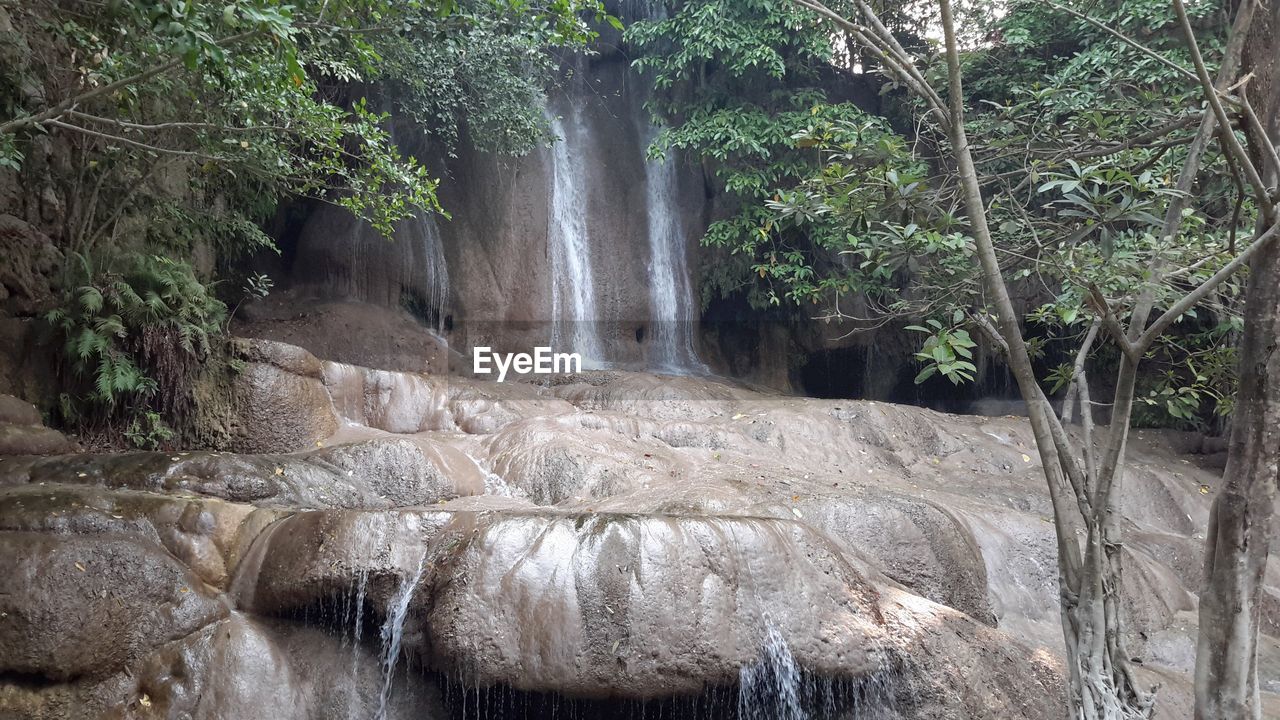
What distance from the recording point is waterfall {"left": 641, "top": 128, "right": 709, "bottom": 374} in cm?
1462

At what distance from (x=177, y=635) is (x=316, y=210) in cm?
957

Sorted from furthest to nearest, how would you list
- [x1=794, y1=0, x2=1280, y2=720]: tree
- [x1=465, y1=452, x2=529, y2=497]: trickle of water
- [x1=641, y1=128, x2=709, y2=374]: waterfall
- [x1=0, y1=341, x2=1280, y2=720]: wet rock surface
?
[x1=641, y1=128, x2=709, y2=374]: waterfall, [x1=465, y1=452, x2=529, y2=497]: trickle of water, [x1=0, y1=341, x2=1280, y2=720]: wet rock surface, [x1=794, y1=0, x2=1280, y2=720]: tree

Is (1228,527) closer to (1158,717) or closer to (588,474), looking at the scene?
(1158,717)

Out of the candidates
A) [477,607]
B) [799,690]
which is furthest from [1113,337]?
[477,607]

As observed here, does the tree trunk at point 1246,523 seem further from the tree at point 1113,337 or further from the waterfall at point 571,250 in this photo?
the waterfall at point 571,250

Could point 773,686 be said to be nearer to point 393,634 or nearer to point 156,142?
point 393,634

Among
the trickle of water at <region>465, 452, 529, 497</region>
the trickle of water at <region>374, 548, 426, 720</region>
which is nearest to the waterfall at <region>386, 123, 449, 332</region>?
the trickle of water at <region>465, 452, 529, 497</region>

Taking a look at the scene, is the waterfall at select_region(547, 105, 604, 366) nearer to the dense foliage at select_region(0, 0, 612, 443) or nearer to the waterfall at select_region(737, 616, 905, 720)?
the dense foliage at select_region(0, 0, 612, 443)

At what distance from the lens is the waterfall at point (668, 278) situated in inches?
575

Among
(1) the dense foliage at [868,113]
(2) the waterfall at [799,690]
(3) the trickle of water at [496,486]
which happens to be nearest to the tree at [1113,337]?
(1) the dense foliage at [868,113]

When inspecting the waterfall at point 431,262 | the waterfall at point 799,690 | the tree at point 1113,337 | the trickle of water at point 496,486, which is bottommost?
the waterfall at point 799,690

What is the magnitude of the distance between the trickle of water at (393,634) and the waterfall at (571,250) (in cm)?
859

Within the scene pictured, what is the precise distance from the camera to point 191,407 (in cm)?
773

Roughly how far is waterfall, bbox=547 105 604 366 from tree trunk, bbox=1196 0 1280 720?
10.8 meters
